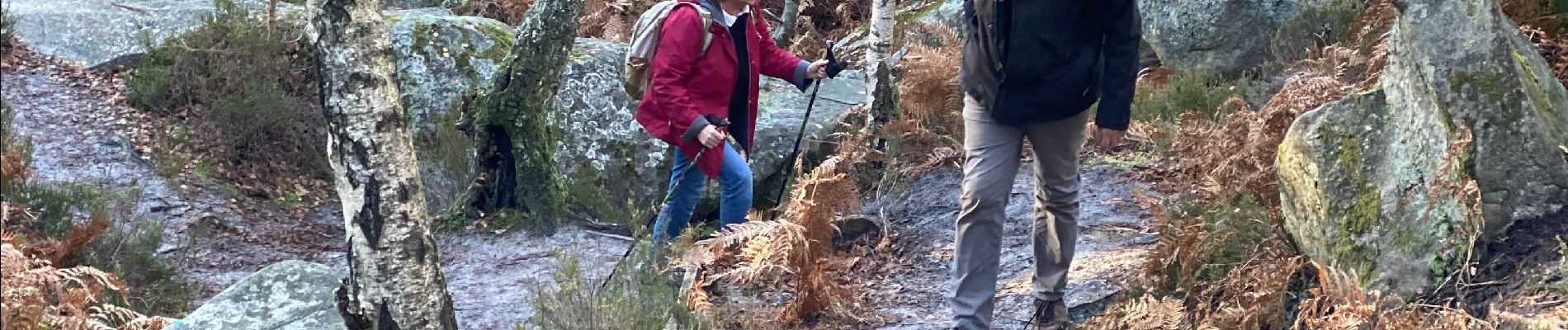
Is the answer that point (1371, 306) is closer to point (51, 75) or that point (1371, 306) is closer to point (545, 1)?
point (545, 1)

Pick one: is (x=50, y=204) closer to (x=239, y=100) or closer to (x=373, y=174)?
(x=239, y=100)

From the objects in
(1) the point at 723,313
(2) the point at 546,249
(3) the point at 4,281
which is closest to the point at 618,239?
(2) the point at 546,249

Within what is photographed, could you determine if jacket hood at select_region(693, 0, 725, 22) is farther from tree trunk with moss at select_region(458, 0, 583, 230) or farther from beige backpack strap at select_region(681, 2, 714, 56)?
tree trunk with moss at select_region(458, 0, 583, 230)

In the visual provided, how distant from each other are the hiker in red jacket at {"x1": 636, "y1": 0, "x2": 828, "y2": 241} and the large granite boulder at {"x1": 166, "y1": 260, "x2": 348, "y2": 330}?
1.36 m

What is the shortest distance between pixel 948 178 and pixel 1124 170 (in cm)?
101

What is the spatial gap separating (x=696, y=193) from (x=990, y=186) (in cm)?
169

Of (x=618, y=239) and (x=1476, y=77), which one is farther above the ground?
(x=1476, y=77)

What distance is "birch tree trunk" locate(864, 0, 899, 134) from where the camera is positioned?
23.2 feet

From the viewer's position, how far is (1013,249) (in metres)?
→ 5.68

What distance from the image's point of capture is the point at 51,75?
937cm

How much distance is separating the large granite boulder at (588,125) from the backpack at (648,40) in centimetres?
226

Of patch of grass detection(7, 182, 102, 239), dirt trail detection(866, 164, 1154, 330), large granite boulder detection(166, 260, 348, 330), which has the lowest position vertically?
patch of grass detection(7, 182, 102, 239)

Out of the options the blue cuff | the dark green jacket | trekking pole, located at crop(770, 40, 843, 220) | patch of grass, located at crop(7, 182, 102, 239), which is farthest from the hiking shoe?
patch of grass, located at crop(7, 182, 102, 239)

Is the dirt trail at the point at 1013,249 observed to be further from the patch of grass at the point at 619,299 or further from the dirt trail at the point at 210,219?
the dirt trail at the point at 210,219
